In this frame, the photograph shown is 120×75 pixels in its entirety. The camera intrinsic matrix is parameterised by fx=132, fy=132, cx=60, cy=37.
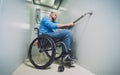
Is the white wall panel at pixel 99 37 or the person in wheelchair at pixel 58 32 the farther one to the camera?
the person in wheelchair at pixel 58 32

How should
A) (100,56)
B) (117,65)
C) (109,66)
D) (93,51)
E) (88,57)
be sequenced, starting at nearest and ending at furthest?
(117,65)
(109,66)
(100,56)
(93,51)
(88,57)

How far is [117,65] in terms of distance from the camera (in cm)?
156

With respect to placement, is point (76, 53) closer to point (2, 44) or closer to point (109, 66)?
point (109, 66)

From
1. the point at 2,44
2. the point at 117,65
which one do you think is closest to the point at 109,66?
the point at 117,65

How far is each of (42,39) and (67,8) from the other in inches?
55.5

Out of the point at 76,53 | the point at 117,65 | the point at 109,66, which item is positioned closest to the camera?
the point at 117,65

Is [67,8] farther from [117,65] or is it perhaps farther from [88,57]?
[117,65]

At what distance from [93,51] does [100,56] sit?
0.22 metres

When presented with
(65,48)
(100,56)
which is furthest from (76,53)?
(100,56)

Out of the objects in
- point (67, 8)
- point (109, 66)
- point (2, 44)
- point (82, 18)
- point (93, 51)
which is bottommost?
point (109, 66)

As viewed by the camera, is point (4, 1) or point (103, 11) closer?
point (4, 1)

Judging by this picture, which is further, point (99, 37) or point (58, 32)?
point (58, 32)

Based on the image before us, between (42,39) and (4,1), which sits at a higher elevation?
(4,1)

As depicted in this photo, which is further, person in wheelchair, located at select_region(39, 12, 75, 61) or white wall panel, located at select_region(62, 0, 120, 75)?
person in wheelchair, located at select_region(39, 12, 75, 61)
